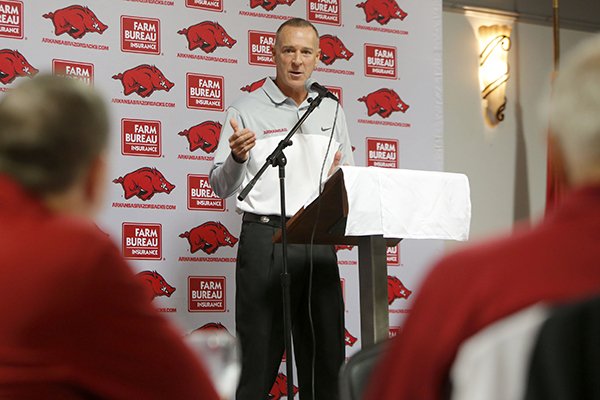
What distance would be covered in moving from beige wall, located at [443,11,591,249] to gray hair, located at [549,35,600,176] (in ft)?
17.4

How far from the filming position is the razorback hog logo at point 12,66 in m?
4.68

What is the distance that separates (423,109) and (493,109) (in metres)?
1.10

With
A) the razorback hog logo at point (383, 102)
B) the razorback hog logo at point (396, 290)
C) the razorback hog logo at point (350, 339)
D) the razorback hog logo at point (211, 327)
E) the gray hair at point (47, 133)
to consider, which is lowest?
the razorback hog logo at point (350, 339)

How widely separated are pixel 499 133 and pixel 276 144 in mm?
2955

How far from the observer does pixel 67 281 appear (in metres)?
1.10

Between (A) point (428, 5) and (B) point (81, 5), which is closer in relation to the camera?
(B) point (81, 5)

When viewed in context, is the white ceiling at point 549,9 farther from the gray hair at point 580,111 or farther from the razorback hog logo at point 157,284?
the gray hair at point 580,111

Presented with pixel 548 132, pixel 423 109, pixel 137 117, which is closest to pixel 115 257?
pixel 548 132

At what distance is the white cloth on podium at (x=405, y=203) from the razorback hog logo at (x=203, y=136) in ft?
6.81

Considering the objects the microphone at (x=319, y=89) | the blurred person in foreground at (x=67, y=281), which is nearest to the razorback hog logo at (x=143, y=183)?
the microphone at (x=319, y=89)

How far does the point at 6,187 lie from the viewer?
1178 millimetres

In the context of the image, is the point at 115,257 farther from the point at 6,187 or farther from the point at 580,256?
the point at 580,256

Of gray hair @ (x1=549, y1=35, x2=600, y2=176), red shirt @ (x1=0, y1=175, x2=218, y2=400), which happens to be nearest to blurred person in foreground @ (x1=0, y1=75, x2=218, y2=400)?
red shirt @ (x1=0, y1=175, x2=218, y2=400)

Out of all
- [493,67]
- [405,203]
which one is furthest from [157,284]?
[493,67]
